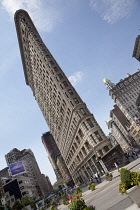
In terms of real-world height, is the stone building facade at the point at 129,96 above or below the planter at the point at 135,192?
above

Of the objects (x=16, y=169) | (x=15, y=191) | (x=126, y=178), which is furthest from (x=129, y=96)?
(x=126, y=178)

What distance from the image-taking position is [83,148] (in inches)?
2057

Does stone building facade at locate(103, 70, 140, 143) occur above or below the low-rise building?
above

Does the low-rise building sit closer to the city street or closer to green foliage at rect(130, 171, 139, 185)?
the city street

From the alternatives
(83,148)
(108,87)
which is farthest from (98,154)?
(108,87)

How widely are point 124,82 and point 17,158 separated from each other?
117 m

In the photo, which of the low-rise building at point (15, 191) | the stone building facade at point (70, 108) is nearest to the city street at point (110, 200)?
the stone building facade at point (70, 108)

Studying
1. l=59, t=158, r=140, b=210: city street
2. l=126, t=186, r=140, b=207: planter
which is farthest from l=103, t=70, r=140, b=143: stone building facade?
l=126, t=186, r=140, b=207: planter

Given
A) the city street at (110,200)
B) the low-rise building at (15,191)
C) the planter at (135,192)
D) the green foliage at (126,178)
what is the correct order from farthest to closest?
the low-rise building at (15,191)
the city street at (110,200)
the green foliage at (126,178)
the planter at (135,192)

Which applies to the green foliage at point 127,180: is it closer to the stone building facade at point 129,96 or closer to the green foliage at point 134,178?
the green foliage at point 134,178

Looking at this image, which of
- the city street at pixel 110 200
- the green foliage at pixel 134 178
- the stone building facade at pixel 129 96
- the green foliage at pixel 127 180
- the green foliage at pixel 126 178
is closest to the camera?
the green foliage at pixel 134 178

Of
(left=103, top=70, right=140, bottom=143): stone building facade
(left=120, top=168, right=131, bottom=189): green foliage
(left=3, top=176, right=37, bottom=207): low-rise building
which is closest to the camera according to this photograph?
(left=120, top=168, right=131, bottom=189): green foliage

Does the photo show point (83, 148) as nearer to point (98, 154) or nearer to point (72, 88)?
Answer: point (98, 154)

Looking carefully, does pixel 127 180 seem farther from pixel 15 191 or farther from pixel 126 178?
pixel 15 191
